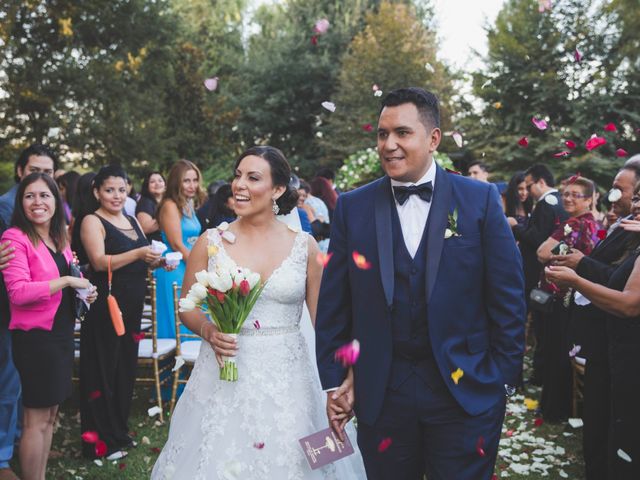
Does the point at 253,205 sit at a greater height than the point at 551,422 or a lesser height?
greater

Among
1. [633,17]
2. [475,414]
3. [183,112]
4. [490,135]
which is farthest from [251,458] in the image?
[183,112]

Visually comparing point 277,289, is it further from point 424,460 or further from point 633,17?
point 633,17

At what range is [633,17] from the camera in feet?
59.5

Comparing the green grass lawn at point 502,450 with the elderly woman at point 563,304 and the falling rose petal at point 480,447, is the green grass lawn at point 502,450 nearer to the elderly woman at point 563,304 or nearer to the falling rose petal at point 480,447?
the elderly woman at point 563,304

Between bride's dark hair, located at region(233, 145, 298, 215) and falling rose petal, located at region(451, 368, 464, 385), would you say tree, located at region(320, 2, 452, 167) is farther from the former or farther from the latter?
falling rose petal, located at region(451, 368, 464, 385)

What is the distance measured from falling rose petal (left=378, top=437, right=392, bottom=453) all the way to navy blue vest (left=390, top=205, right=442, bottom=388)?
0.79ft

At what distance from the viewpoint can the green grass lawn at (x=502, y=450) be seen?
14.7ft

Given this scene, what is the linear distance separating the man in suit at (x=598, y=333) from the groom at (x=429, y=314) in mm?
1483

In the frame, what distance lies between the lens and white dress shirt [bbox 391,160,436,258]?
8.29 feet

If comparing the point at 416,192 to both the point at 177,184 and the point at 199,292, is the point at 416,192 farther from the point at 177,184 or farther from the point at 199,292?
the point at 177,184

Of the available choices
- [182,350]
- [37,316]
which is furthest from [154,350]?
[37,316]

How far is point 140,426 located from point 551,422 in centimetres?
384

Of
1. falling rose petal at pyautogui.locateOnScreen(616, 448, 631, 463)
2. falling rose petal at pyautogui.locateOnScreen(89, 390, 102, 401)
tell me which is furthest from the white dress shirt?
falling rose petal at pyautogui.locateOnScreen(89, 390, 102, 401)

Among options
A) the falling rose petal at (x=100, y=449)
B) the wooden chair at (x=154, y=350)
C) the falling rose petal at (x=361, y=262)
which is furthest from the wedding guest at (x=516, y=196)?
the falling rose petal at (x=361, y=262)
